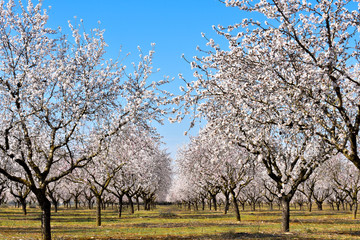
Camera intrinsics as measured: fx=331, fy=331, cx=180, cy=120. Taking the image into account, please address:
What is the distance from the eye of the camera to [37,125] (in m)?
17.5

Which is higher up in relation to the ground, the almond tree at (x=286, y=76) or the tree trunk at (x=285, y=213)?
the almond tree at (x=286, y=76)

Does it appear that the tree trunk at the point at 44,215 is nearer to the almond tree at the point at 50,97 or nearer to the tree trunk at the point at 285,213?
the almond tree at the point at 50,97

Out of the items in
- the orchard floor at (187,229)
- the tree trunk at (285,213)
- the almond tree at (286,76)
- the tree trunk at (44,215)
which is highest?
the almond tree at (286,76)

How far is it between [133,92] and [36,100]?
4962 mm

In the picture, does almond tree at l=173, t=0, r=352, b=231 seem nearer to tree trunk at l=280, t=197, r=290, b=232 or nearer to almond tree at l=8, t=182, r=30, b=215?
tree trunk at l=280, t=197, r=290, b=232

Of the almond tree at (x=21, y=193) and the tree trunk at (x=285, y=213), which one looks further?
the almond tree at (x=21, y=193)

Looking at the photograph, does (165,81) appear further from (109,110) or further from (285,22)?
(285,22)

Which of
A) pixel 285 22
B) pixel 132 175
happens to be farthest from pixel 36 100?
pixel 132 175

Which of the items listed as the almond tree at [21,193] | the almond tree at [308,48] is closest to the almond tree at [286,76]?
the almond tree at [308,48]

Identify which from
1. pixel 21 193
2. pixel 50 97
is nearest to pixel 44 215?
pixel 50 97

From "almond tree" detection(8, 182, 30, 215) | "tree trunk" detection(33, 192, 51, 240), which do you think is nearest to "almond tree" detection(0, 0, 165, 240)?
"tree trunk" detection(33, 192, 51, 240)

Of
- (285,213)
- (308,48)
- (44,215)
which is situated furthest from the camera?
(285,213)

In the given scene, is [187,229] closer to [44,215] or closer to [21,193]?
[44,215]

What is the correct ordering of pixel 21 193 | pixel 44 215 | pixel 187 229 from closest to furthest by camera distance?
pixel 44 215 → pixel 187 229 → pixel 21 193
